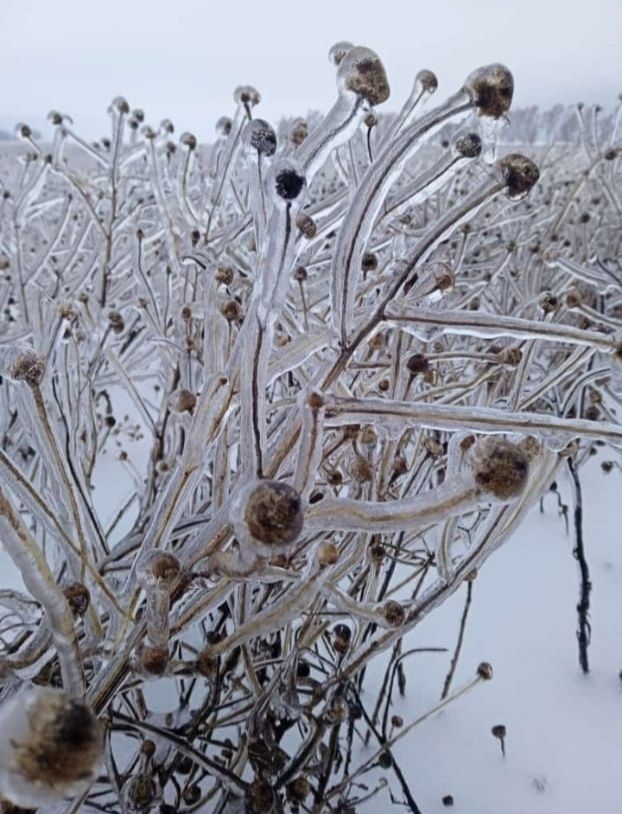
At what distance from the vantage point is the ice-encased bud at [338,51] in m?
0.68

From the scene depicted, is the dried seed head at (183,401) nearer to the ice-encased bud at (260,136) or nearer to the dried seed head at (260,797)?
the ice-encased bud at (260,136)

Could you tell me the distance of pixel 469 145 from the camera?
0.51m

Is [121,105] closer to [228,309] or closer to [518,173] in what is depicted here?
[228,309]

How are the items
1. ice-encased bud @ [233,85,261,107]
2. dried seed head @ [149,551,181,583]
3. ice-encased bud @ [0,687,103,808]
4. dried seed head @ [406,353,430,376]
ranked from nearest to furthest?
ice-encased bud @ [0,687,103,808], dried seed head @ [149,551,181,583], dried seed head @ [406,353,430,376], ice-encased bud @ [233,85,261,107]

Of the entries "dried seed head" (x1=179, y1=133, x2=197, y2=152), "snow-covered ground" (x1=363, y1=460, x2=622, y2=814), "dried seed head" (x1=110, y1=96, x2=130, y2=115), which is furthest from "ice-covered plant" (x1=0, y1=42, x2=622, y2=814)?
"dried seed head" (x1=110, y1=96, x2=130, y2=115)

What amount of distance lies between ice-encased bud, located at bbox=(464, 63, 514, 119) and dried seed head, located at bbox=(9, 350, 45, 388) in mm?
349

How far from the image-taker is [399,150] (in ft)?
1.60

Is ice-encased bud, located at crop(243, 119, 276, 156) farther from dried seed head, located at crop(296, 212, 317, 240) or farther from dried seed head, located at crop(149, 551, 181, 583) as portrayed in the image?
dried seed head, located at crop(149, 551, 181, 583)

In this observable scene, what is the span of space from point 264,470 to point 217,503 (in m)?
0.12

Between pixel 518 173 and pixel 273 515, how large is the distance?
288 mm

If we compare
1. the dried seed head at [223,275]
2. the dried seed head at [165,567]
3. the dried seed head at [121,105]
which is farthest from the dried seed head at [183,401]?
the dried seed head at [121,105]

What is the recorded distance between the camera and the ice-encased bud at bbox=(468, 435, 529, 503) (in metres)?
0.39

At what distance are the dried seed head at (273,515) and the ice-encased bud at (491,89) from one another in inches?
11.4

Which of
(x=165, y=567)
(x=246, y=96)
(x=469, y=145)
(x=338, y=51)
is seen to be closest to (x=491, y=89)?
(x=469, y=145)
